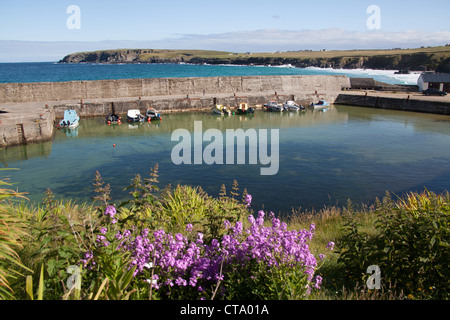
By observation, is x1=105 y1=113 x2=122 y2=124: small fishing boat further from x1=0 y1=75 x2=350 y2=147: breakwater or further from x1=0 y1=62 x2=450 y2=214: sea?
x1=0 y1=75 x2=350 y2=147: breakwater

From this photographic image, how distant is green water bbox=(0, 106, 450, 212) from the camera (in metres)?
16.4

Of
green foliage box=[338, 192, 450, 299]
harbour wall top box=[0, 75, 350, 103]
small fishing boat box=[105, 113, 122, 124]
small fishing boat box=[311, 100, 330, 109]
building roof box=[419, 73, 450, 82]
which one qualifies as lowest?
green foliage box=[338, 192, 450, 299]

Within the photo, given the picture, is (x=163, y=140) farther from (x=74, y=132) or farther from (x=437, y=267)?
(x=437, y=267)

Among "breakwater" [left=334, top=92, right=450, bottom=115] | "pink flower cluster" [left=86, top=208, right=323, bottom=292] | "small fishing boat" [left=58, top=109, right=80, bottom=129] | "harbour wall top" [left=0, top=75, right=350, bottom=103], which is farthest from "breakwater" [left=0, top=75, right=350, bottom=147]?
"pink flower cluster" [left=86, top=208, right=323, bottom=292]

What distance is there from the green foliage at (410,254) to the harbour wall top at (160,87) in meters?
40.1

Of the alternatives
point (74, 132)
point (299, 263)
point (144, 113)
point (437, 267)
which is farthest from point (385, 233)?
point (144, 113)

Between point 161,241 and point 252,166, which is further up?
point 161,241

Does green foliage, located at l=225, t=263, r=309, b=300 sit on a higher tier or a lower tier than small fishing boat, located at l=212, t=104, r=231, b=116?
lower

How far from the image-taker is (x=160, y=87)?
45.3 m

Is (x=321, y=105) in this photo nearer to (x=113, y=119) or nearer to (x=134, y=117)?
(x=134, y=117)

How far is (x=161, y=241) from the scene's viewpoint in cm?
534

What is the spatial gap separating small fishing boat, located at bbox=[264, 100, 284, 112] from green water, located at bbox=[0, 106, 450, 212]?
797cm

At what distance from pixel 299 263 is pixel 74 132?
29635mm

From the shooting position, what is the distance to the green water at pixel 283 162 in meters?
16.4
